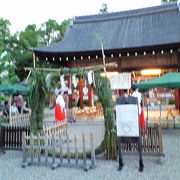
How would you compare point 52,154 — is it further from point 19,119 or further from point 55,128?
point 19,119

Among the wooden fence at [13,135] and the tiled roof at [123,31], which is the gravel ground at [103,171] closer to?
the wooden fence at [13,135]

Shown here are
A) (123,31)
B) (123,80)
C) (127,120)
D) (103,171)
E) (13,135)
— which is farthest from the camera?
(123,31)

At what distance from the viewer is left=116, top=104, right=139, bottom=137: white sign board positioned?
5.62m

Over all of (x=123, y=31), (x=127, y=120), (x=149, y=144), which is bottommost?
(x=149, y=144)

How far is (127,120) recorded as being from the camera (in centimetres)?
570

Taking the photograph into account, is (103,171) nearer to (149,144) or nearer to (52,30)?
(149,144)

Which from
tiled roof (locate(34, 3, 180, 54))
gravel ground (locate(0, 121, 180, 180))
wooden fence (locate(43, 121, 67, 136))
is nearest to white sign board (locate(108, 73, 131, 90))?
tiled roof (locate(34, 3, 180, 54))

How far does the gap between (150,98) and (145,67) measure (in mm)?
12642

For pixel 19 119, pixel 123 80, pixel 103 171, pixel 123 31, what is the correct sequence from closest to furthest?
pixel 103 171 → pixel 19 119 → pixel 123 80 → pixel 123 31

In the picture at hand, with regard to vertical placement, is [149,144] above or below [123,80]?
below

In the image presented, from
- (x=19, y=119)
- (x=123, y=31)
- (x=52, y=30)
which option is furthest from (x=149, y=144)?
(x=52, y=30)

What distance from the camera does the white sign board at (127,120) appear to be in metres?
5.62

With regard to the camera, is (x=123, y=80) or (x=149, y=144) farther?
(x=123, y=80)

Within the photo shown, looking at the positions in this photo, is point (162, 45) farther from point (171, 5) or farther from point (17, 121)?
point (17, 121)
